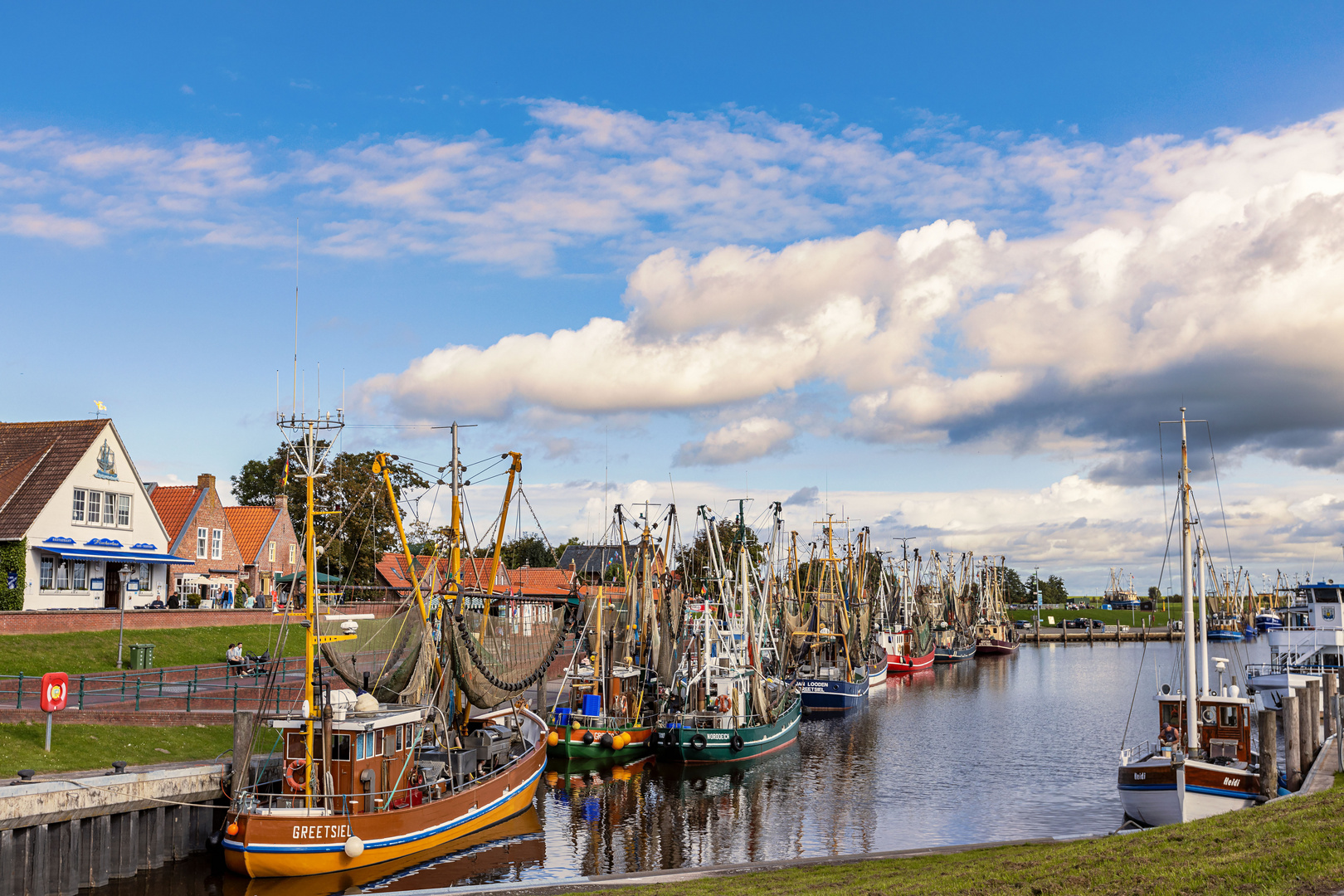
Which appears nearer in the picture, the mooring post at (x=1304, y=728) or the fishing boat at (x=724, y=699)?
the mooring post at (x=1304, y=728)

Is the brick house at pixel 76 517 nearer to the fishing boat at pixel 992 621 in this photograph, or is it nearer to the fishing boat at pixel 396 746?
the fishing boat at pixel 396 746

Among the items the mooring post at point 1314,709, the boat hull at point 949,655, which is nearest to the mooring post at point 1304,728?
the mooring post at point 1314,709

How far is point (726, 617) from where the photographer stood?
5781 cm

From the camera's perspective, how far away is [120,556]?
61125 mm

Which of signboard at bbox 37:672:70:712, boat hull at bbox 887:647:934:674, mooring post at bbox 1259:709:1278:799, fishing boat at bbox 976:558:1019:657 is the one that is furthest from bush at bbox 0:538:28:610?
fishing boat at bbox 976:558:1019:657

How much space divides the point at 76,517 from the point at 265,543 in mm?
27162

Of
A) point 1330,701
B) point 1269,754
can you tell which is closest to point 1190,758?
point 1269,754

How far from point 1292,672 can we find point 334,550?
243 feet

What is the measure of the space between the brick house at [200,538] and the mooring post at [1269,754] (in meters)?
63.6

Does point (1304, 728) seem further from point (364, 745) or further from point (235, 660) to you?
point (235, 660)

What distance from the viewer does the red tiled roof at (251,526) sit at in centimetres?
8562

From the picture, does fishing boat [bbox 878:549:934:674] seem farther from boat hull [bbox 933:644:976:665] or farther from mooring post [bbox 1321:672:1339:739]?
mooring post [bbox 1321:672:1339:739]

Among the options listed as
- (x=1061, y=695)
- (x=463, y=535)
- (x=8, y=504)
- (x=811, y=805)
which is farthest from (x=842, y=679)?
(x=8, y=504)

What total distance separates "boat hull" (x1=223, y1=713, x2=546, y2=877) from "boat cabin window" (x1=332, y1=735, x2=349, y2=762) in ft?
5.23
